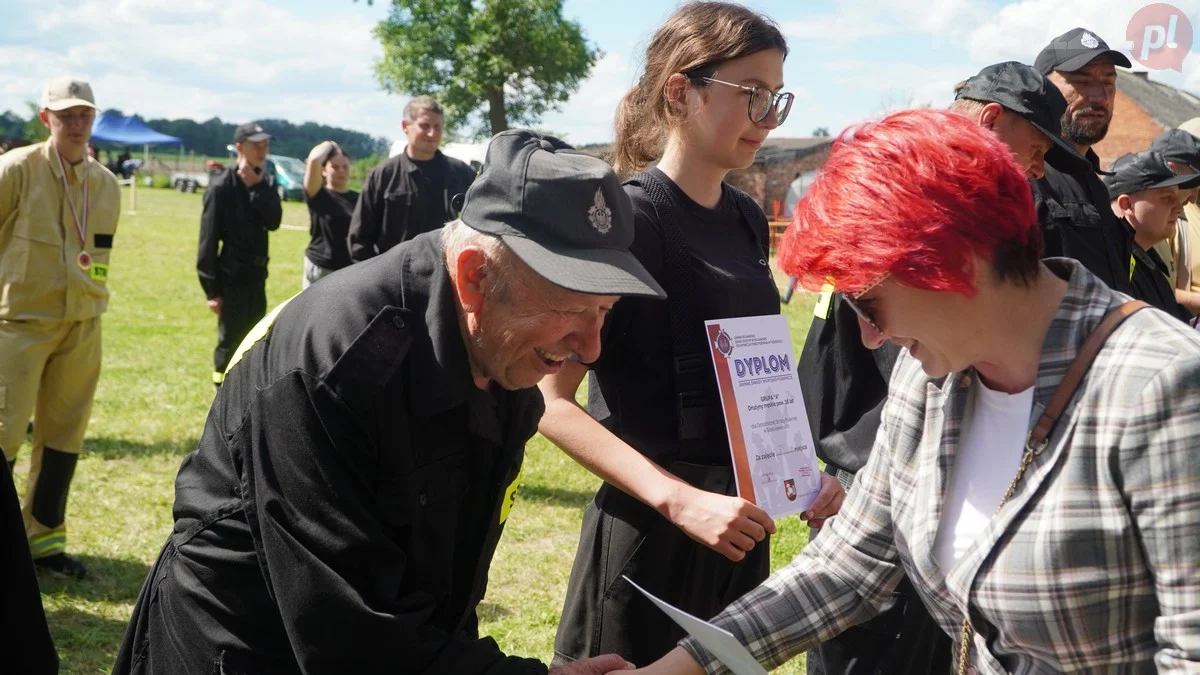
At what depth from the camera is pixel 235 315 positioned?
845 centimetres

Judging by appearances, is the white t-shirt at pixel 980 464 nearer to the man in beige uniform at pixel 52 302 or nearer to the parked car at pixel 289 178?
the man in beige uniform at pixel 52 302

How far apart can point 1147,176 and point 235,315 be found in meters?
6.46

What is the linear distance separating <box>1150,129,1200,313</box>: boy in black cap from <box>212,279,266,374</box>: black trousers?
6.30 metres

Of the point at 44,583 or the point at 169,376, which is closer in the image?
the point at 44,583

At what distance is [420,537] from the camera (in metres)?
1.99

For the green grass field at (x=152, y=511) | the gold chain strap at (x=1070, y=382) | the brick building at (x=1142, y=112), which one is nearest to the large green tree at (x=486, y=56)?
the brick building at (x=1142, y=112)

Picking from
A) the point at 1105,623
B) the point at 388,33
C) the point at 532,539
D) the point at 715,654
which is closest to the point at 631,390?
the point at 715,654

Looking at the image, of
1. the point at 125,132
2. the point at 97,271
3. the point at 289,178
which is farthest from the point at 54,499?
the point at 125,132

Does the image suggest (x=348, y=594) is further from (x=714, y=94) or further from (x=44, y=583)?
(x=44, y=583)

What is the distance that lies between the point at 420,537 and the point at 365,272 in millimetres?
505

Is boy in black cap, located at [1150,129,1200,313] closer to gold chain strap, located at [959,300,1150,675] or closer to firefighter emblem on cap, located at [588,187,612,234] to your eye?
gold chain strap, located at [959,300,1150,675]

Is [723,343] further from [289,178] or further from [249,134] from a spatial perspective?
[289,178]

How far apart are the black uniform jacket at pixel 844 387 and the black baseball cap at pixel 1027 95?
81 cm

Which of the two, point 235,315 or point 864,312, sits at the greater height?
point 864,312
